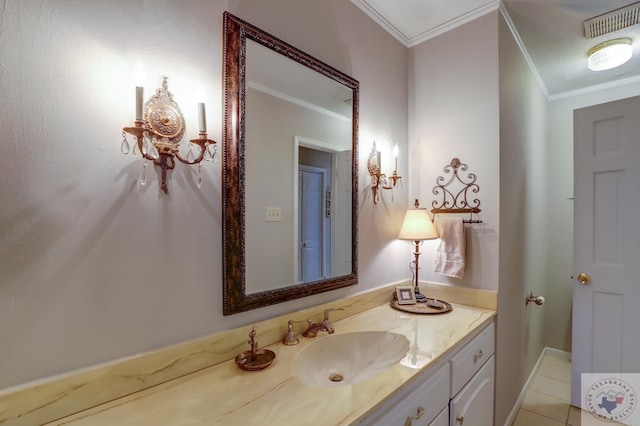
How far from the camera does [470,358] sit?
1337 millimetres

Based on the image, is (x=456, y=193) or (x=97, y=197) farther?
(x=456, y=193)

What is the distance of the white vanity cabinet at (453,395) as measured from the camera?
0.90 m

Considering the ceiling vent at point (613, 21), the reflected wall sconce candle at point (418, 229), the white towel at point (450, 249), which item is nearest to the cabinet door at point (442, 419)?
the reflected wall sconce candle at point (418, 229)

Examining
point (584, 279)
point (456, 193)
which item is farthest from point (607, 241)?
point (456, 193)

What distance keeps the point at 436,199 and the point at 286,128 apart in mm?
1108

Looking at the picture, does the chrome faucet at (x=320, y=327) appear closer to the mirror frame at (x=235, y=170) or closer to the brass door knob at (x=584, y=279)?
the mirror frame at (x=235, y=170)

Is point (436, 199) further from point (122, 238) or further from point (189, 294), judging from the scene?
point (122, 238)

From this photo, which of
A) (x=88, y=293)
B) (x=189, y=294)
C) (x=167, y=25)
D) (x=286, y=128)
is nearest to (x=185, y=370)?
(x=189, y=294)

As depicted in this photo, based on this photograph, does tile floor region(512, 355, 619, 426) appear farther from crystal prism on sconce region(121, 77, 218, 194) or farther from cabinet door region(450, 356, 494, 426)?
crystal prism on sconce region(121, 77, 218, 194)

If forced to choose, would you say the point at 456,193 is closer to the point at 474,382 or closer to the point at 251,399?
the point at 474,382

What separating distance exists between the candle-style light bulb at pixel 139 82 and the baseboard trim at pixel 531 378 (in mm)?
2519

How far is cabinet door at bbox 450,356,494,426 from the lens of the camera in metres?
1.22

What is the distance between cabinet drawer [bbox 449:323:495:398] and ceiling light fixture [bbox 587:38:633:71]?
1967 mm

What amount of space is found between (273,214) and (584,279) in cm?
215
